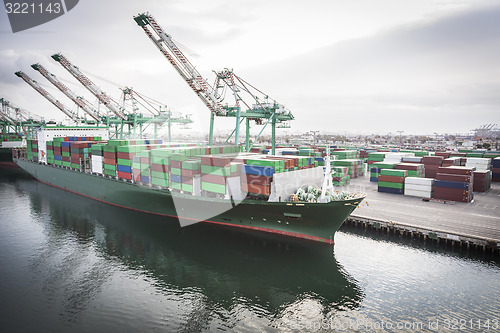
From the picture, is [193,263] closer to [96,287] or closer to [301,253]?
[96,287]

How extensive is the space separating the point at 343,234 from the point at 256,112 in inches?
808

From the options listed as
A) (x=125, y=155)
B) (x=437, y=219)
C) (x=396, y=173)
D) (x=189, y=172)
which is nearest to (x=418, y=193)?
(x=396, y=173)

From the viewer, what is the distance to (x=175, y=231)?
2770 cm

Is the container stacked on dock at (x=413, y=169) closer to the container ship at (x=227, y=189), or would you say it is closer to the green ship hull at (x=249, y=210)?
the container ship at (x=227, y=189)

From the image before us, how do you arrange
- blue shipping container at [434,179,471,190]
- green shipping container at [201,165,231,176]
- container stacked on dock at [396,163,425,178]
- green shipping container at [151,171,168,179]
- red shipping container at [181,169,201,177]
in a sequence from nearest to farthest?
green shipping container at [201,165,231,176], red shipping container at [181,169,201,177], green shipping container at [151,171,168,179], blue shipping container at [434,179,471,190], container stacked on dock at [396,163,425,178]

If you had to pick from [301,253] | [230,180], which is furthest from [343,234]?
[230,180]

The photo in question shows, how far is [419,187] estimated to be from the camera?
36656mm

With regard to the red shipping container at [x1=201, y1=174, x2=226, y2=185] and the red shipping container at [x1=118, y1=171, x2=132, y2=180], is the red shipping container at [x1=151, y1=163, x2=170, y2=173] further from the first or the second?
the red shipping container at [x1=201, y1=174, x2=226, y2=185]

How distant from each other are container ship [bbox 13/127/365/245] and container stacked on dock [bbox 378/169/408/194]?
48.9 feet

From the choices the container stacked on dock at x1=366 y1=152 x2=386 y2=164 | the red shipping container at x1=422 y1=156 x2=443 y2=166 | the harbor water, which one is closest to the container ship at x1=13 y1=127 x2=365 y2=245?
the harbor water

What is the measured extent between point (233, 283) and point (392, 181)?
29583 mm

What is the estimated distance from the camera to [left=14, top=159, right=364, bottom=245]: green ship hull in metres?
22.6

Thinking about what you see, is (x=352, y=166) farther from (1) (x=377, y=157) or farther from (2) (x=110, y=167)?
(2) (x=110, y=167)

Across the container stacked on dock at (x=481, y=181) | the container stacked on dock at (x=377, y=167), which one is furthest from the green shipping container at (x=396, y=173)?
the container stacked on dock at (x=481, y=181)
